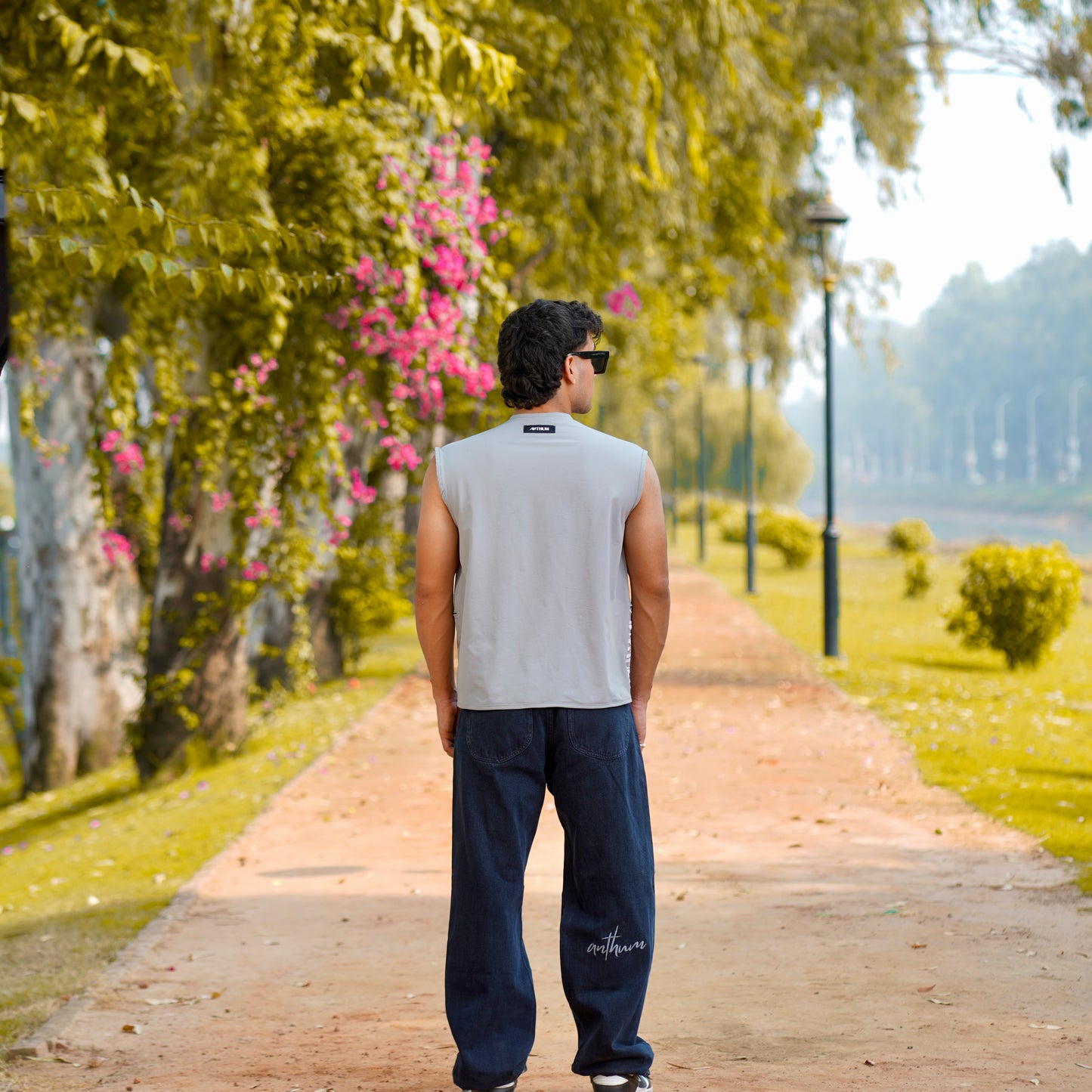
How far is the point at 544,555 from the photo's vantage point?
10.8 feet

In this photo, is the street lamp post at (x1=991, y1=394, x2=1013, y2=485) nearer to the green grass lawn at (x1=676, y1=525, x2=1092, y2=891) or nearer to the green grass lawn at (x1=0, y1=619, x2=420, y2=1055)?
the green grass lawn at (x1=676, y1=525, x2=1092, y2=891)

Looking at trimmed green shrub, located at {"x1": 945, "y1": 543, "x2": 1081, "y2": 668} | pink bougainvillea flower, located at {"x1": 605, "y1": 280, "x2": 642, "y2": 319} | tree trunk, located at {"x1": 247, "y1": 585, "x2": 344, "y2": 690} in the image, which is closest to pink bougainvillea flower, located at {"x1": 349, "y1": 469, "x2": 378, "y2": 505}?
tree trunk, located at {"x1": 247, "y1": 585, "x2": 344, "y2": 690}

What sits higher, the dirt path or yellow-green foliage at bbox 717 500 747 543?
yellow-green foliage at bbox 717 500 747 543

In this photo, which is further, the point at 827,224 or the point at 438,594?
the point at 827,224

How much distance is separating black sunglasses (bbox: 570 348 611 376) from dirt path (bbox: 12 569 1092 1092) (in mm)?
1967

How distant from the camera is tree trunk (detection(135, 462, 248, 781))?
30.6ft

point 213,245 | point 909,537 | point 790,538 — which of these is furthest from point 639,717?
point 909,537

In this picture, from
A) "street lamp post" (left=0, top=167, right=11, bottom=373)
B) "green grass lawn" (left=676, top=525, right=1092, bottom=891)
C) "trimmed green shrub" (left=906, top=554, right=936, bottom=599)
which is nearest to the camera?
"street lamp post" (left=0, top=167, right=11, bottom=373)

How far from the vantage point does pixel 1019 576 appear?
13414mm

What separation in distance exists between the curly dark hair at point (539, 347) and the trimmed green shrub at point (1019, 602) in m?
11.0

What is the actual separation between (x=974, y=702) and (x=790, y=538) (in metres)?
19.6

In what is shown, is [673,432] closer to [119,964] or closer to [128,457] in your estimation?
[128,457]

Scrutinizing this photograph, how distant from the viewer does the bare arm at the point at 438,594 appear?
11.0 feet

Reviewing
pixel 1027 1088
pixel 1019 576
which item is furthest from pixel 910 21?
pixel 1027 1088
